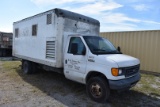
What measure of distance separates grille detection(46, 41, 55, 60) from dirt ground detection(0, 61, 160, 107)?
4.13ft

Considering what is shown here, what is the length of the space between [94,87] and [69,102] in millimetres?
921

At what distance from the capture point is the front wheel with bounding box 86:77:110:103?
5.55 m

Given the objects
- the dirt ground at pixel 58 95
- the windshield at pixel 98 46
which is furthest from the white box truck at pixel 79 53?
the dirt ground at pixel 58 95

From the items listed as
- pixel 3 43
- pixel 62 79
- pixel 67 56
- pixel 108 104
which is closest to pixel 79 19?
pixel 67 56

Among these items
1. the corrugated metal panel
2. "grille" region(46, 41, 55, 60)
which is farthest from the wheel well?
the corrugated metal panel

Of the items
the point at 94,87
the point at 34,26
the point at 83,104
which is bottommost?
the point at 83,104

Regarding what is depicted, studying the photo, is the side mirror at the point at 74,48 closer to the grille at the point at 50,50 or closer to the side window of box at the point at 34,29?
the grille at the point at 50,50

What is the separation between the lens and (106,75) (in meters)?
5.41

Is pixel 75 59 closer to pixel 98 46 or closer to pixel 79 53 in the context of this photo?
pixel 79 53

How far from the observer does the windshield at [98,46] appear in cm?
603

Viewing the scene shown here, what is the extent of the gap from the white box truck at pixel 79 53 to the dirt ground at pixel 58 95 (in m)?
0.56

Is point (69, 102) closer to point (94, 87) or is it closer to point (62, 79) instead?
point (94, 87)

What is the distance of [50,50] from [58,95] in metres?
1.87

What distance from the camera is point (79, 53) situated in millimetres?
6262
